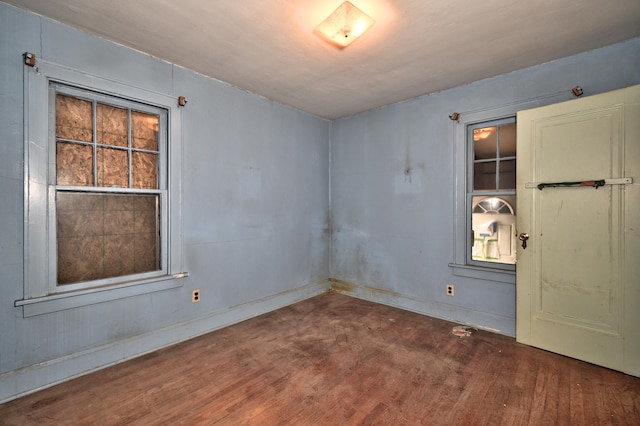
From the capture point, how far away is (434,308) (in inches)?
141

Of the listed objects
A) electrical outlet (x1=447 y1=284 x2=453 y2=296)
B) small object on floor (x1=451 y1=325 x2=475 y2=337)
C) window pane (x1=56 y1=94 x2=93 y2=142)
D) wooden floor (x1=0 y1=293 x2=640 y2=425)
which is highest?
window pane (x1=56 y1=94 x2=93 y2=142)

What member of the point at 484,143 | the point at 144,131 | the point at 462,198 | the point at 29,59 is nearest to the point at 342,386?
the point at 462,198

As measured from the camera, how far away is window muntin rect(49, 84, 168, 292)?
233 cm

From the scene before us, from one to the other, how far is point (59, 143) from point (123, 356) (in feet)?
6.14

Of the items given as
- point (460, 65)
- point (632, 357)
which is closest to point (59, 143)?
point (460, 65)

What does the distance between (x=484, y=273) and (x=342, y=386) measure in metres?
2.05

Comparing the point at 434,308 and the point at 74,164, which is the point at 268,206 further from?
the point at 434,308

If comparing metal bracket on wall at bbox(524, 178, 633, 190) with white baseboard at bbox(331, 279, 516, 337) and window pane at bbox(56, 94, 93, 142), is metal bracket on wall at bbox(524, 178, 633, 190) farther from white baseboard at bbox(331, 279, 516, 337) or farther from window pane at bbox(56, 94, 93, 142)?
window pane at bbox(56, 94, 93, 142)

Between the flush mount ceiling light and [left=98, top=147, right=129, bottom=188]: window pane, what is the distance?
80.9 inches

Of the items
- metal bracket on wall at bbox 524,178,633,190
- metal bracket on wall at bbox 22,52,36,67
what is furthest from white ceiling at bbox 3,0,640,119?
metal bracket on wall at bbox 524,178,633,190

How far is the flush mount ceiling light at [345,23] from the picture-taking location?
6.56 feet

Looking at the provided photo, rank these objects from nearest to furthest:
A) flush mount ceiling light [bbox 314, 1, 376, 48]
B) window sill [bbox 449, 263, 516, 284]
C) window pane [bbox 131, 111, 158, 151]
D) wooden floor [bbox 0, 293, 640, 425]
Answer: wooden floor [bbox 0, 293, 640, 425] → flush mount ceiling light [bbox 314, 1, 376, 48] → window pane [bbox 131, 111, 158, 151] → window sill [bbox 449, 263, 516, 284]

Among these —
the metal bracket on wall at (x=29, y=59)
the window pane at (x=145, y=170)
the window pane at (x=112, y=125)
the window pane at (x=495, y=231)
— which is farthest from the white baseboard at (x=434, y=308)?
the metal bracket on wall at (x=29, y=59)

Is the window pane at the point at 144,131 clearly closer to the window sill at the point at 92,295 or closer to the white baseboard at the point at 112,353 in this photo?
the window sill at the point at 92,295
